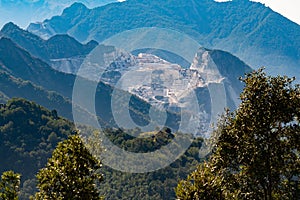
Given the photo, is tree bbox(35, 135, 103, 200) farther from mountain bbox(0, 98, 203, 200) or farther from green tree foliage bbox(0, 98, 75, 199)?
green tree foliage bbox(0, 98, 75, 199)

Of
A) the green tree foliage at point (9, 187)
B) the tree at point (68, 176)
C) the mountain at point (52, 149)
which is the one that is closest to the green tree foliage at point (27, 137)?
the mountain at point (52, 149)

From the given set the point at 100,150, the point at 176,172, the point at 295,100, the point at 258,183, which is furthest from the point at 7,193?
the point at 176,172

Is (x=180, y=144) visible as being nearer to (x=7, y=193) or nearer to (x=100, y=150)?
(x=100, y=150)

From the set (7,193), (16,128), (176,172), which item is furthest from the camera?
(16,128)

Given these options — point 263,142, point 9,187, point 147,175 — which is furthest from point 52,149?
point 263,142

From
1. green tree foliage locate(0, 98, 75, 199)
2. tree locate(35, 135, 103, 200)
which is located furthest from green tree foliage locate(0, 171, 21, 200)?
green tree foliage locate(0, 98, 75, 199)

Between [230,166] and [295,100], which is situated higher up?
[295,100]
